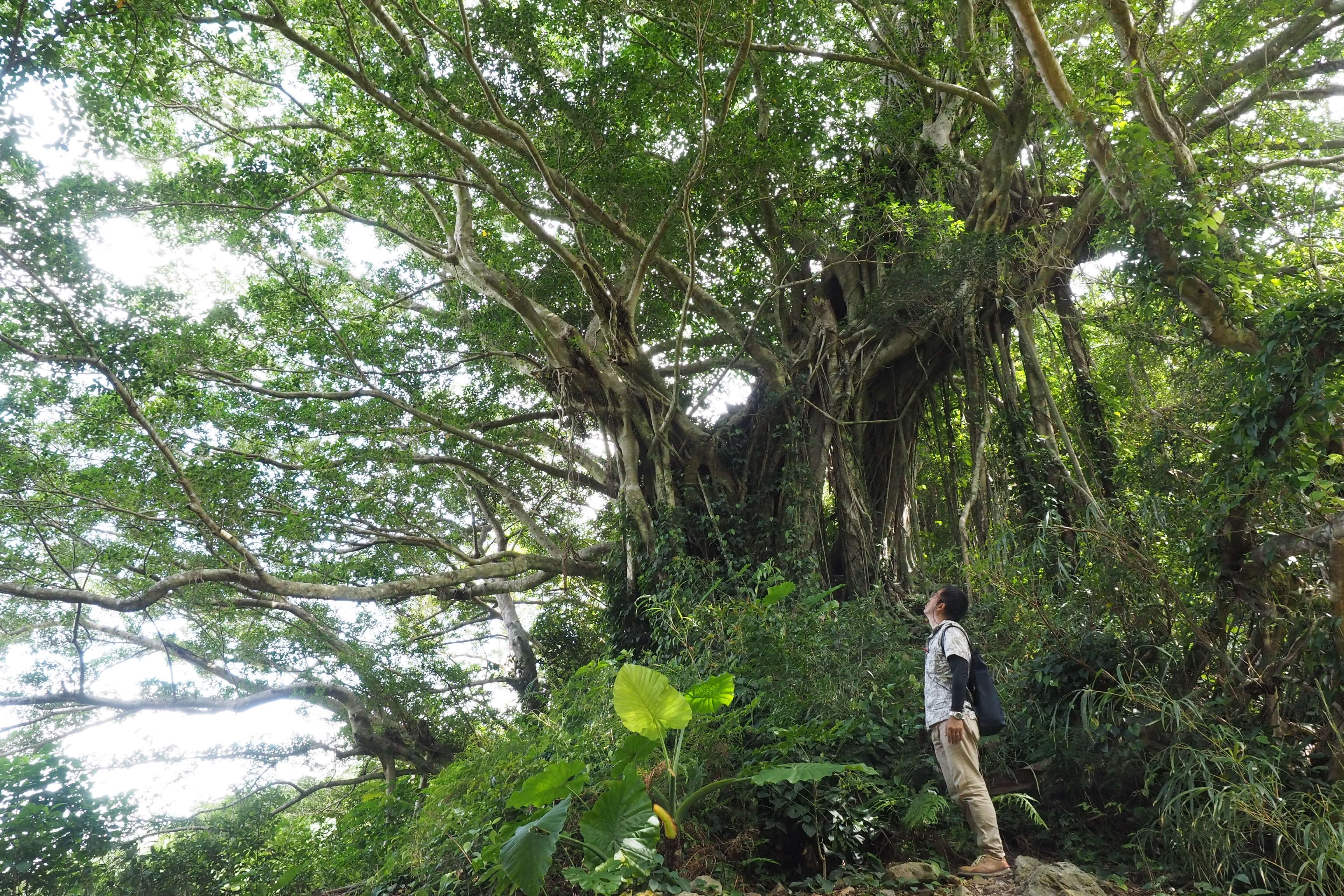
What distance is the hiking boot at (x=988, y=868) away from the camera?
125 inches

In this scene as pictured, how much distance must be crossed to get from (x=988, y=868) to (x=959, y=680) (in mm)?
728

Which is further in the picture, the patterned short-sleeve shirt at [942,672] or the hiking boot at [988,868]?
the patterned short-sleeve shirt at [942,672]

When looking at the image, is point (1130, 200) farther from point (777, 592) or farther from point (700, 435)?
point (700, 435)

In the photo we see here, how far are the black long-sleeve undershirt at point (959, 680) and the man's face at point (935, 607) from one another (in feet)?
1.09

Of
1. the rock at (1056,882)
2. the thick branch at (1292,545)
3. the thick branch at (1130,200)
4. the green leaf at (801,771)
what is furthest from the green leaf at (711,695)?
the thick branch at (1130,200)

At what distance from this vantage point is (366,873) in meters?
4.65

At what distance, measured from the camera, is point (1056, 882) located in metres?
2.87

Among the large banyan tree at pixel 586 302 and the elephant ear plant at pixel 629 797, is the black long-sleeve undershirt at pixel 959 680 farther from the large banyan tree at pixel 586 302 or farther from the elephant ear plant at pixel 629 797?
the large banyan tree at pixel 586 302

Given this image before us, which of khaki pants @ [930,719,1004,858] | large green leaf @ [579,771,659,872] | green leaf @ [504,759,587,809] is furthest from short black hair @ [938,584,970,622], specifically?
green leaf @ [504,759,587,809]

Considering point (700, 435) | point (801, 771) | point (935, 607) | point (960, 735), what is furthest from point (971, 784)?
point (700, 435)

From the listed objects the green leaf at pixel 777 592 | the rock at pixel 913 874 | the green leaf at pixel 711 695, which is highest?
the green leaf at pixel 777 592

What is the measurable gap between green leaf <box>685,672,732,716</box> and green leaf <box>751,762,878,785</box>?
36cm

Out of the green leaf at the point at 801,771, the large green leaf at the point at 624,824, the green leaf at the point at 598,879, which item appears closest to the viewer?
the green leaf at the point at 598,879

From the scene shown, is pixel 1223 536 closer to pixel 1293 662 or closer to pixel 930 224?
pixel 1293 662
